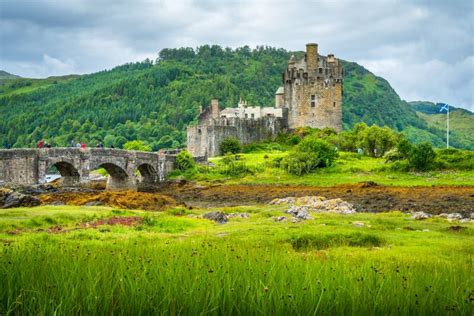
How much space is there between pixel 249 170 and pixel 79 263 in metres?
60.5

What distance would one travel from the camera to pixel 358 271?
A: 1035 cm

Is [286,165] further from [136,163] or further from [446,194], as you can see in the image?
[446,194]

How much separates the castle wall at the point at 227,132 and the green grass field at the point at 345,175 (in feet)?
40.0

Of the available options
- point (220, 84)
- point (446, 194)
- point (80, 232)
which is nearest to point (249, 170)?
point (446, 194)

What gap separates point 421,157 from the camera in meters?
64.2

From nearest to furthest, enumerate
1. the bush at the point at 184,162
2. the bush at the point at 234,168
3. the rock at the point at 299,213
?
the rock at the point at 299,213
the bush at the point at 234,168
the bush at the point at 184,162

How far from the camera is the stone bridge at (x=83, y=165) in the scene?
51844 millimetres

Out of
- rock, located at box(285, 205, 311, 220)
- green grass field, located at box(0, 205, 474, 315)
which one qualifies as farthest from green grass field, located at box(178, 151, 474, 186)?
green grass field, located at box(0, 205, 474, 315)

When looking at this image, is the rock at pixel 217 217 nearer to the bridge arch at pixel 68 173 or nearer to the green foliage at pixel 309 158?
the bridge arch at pixel 68 173

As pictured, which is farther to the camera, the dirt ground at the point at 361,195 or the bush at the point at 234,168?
the bush at the point at 234,168

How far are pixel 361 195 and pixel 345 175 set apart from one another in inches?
639

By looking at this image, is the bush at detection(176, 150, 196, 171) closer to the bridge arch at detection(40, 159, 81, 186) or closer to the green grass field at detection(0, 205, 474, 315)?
the bridge arch at detection(40, 159, 81, 186)

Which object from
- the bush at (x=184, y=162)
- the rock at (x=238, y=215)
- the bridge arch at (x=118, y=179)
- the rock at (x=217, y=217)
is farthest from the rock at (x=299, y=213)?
the bush at (x=184, y=162)

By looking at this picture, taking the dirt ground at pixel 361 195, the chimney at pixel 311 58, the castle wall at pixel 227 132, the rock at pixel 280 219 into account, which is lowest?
the dirt ground at pixel 361 195
